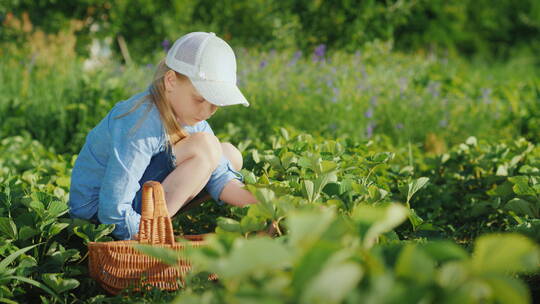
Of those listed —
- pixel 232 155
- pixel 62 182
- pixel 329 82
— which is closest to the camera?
pixel 232 155

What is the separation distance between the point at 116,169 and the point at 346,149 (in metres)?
1.29

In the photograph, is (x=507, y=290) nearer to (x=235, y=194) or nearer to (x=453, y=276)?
(x=453, y=276)

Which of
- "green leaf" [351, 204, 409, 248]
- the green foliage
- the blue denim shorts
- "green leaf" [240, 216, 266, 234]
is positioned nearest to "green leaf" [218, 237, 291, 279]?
"green leaf" [351, 204, 409, 248]

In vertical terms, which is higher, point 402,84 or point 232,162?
point 232,162

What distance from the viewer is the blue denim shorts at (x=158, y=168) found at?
2378 millimetres

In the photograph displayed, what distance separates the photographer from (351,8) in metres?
6.75

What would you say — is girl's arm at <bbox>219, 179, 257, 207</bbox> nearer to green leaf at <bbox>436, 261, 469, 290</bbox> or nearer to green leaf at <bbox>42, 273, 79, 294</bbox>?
green leaf at <bbox>42, 273, 79, 294</bbox>

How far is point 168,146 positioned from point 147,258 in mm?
555

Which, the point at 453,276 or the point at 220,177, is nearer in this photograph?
the point at 453,276

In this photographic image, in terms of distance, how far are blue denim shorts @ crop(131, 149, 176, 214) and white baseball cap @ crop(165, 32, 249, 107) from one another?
338mm

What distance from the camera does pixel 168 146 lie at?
2328 millimetres

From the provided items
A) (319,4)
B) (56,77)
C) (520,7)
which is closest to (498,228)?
(56,77)

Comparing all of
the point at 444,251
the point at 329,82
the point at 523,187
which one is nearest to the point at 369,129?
the point at 329,82

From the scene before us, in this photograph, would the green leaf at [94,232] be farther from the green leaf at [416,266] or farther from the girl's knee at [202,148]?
the green leaf at [416,266]
